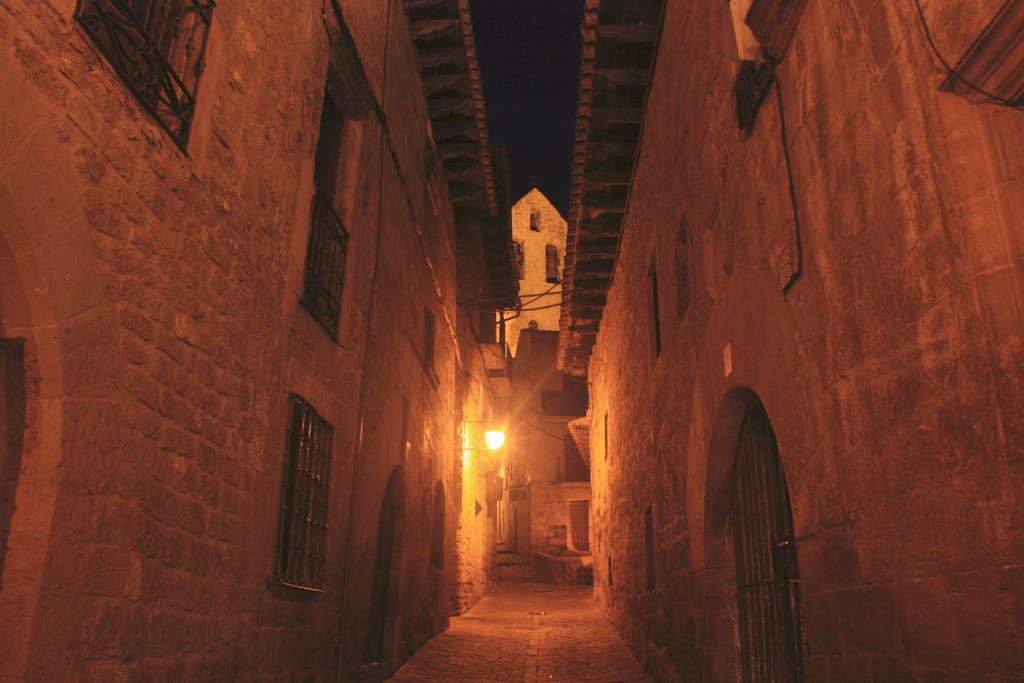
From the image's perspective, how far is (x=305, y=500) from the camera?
17.4 ft

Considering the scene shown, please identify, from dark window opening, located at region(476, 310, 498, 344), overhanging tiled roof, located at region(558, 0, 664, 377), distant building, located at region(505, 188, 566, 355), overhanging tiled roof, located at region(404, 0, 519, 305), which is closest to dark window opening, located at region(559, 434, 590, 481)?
distant building, located at region(505, 188, 566, 355)

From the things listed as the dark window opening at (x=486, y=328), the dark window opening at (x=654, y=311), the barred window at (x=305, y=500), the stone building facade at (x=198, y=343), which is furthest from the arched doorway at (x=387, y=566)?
the dark window opening at (x=486, y=328)

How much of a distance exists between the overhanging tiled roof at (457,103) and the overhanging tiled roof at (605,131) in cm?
185

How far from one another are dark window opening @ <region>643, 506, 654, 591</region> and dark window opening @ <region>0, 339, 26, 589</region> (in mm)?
6400

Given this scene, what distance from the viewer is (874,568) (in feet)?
9.70

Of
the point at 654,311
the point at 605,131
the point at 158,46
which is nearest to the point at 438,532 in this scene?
the point at 654,311

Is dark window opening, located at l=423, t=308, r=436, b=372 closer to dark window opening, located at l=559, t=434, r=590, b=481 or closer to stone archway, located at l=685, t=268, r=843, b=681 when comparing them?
stone archway, located at l=685, t=268, r=843, b=681

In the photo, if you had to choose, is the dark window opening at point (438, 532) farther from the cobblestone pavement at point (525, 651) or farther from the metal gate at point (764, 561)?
the metal gate at point (764, 561)

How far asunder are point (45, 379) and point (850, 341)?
294 centimetres

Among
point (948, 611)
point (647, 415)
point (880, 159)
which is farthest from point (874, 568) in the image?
point (647, 415)

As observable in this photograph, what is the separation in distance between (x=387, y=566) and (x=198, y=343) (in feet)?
15.9

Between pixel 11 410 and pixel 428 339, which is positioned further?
pixel 428 339

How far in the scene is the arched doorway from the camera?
756 centimetres

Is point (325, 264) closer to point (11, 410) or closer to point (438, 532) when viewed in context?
point (11, 410)
